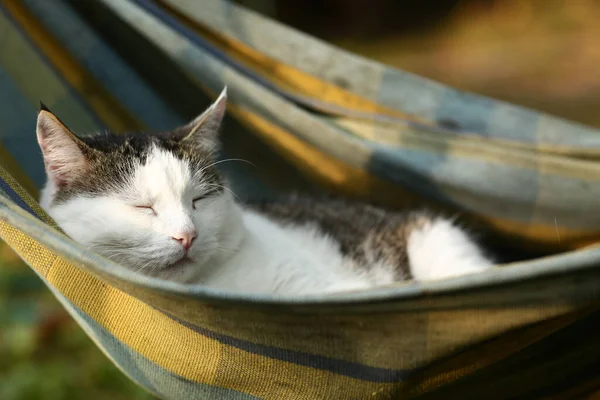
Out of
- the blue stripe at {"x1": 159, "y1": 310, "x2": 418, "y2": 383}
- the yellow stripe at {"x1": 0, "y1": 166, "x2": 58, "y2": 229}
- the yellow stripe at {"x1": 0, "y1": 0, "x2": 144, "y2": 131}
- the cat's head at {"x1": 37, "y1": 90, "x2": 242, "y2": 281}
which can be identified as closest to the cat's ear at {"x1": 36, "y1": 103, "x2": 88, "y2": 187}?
the cat's head at {"x1": 37, "y1": 90, "x2": 242, "y2": 281}

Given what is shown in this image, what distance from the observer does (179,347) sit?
92 cm

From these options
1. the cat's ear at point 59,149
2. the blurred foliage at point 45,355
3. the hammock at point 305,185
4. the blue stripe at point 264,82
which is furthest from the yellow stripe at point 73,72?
the blurred foliage at point 45,355

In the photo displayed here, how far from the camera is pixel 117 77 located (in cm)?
157

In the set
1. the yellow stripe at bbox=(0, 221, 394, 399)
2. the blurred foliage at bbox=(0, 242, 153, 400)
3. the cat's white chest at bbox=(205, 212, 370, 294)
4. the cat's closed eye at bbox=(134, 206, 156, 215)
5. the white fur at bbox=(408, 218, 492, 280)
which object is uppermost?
the white fur at bbox=(408, 218, 492, 280)

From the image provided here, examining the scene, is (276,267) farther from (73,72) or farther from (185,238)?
(73,72)

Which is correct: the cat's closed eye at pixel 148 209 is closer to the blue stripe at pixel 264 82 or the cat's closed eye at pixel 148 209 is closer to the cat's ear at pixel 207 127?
the cat's ear at pixel 207 127

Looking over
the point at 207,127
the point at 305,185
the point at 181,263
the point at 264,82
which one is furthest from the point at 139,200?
the point at 305,185

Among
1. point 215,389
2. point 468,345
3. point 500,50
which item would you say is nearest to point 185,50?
point 215,389

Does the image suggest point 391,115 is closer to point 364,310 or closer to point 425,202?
point 425,202

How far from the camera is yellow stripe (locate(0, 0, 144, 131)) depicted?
1509 mm

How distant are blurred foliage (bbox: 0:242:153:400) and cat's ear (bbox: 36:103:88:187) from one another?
0.88m

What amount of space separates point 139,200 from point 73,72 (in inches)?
26.6

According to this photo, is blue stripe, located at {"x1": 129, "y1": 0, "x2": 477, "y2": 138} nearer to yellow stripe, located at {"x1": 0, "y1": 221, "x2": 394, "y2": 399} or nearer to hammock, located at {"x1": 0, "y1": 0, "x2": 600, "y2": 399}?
hammock, located at {"x1": 0, "y1": 0, "x2": 600, "y2": 399}

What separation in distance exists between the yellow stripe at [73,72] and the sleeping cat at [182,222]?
0.37 metres
